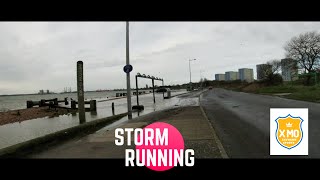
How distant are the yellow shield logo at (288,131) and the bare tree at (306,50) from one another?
54331 mm

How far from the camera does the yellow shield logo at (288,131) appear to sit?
6.16 m

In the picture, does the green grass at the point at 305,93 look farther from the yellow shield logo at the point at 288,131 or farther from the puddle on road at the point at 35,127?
the yellow shield logo at the point at 288,131

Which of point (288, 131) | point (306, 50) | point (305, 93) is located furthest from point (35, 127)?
point (306, 50)

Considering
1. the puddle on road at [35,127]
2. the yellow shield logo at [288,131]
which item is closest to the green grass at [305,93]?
the puddle on road at [35,127]

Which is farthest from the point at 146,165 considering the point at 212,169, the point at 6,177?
the point at 6,177

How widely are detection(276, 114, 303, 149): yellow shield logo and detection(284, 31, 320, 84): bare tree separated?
54331 mm

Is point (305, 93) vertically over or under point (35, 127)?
over

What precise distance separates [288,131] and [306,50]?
189ft

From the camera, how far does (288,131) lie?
6.14 meters

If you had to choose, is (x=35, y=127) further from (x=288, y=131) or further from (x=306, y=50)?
(x=306, y=50)

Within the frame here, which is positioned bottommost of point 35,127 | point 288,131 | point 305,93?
point 35,127

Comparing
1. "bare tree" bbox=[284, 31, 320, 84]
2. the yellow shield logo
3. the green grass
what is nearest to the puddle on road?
the yellow shield logo

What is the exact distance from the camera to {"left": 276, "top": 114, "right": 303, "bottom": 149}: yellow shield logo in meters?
6.16
